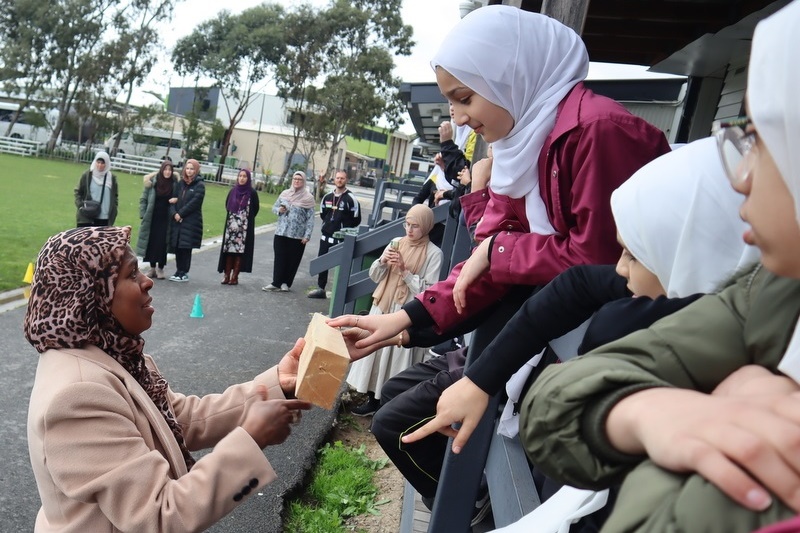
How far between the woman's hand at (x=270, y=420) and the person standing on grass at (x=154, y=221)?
9636 millimetres

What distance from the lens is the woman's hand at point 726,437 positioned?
69 cm

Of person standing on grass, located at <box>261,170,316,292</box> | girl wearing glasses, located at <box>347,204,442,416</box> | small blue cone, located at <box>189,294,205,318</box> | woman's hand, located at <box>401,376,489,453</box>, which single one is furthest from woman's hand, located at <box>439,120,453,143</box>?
woman's hand, located at <box>401,376,489,453</box>

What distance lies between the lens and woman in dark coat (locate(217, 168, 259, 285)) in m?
11.9

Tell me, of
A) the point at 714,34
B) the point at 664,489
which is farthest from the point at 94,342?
the point at 714,34

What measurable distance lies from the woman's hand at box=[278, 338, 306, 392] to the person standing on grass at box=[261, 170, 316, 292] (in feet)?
30.0

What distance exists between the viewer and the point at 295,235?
1204 cm

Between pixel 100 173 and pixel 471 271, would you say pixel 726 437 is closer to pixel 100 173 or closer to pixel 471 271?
pixel 471 271

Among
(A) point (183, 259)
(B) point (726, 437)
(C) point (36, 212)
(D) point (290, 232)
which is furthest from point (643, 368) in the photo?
(C) point (36, 212)

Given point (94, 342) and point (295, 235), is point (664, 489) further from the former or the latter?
point (295, 235)

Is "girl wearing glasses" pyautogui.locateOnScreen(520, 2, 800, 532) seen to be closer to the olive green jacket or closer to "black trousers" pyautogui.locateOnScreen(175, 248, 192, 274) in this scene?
the olive green jacket

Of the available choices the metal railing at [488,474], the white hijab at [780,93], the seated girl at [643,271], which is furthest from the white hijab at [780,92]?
the metal railing at [488,474]

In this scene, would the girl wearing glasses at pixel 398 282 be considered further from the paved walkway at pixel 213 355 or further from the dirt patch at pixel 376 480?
the paved walkway at pixel 213 355

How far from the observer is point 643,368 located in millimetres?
958

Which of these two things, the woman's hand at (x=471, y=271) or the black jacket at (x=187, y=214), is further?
the black jacket at (x=187, y=214)
